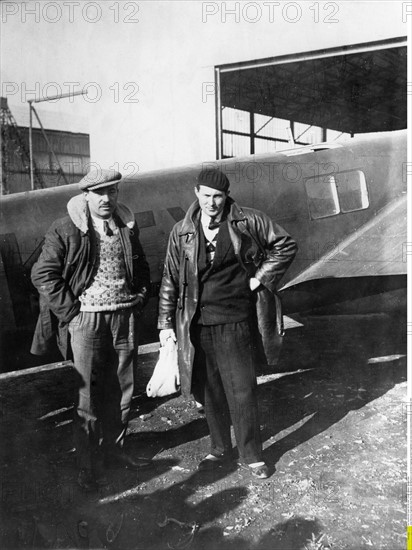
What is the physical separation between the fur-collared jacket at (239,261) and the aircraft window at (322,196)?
6.77 ft

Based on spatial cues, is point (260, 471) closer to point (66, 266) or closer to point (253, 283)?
point (253, 283)

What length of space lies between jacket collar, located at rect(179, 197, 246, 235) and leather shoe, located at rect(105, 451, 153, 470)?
1.86 m

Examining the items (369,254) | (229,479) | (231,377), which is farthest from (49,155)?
(229,479)

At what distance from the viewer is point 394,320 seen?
8945 mm

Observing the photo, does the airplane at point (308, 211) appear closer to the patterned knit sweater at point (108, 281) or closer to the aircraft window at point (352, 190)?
the aircraft window at point (352, 190)

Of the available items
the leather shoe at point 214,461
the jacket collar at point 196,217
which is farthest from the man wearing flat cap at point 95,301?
the leather shoe at point 214,461

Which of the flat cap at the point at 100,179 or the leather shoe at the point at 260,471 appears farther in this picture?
the leather shoe at the point at 260,471

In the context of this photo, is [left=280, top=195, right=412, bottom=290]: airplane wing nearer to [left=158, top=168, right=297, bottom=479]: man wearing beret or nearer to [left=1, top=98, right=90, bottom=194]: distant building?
[left=158, top=168, right=297, bottom=479]: man wearing beret

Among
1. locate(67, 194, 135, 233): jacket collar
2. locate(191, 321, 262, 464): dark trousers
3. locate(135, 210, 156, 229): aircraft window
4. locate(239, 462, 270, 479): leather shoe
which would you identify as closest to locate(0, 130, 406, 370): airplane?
locate(135, 210, 156, 229): aircraft window

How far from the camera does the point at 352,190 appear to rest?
6035mm

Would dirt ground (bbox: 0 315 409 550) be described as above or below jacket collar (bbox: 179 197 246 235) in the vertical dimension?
below

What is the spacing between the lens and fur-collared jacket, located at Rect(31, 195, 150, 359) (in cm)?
372

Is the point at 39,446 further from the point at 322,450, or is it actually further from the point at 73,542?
the point at 322,450

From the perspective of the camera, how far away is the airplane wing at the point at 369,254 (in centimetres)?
577
